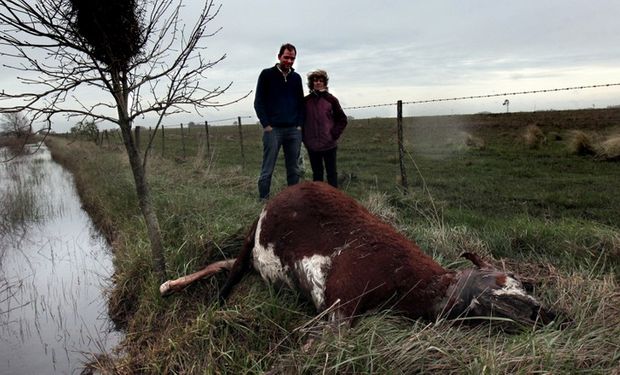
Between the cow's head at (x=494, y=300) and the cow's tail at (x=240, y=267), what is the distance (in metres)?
1.65

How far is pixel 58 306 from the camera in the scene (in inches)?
214

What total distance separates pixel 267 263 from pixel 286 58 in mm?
3198

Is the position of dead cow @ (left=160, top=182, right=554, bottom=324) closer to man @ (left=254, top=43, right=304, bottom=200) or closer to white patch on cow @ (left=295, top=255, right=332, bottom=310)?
white patch on cow @ (left=295, top=255, right=332, bottom=310)

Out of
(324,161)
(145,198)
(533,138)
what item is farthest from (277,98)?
(533,138)

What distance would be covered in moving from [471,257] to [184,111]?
2570 millimetres

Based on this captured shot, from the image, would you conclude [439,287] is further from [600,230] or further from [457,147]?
[457,147]

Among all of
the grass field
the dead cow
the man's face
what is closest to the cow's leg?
the grass field

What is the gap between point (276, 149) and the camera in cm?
608

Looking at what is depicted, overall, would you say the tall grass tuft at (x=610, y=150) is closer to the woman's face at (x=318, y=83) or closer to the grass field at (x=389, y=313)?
the grass field at (x=389, y=313)

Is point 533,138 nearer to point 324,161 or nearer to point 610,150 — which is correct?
point 610,150

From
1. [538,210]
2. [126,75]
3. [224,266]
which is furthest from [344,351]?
[538,210]

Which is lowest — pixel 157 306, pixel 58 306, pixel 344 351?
pixel 58 306

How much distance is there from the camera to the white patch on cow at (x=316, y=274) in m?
2.92

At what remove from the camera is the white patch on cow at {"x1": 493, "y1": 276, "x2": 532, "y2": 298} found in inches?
97.6
